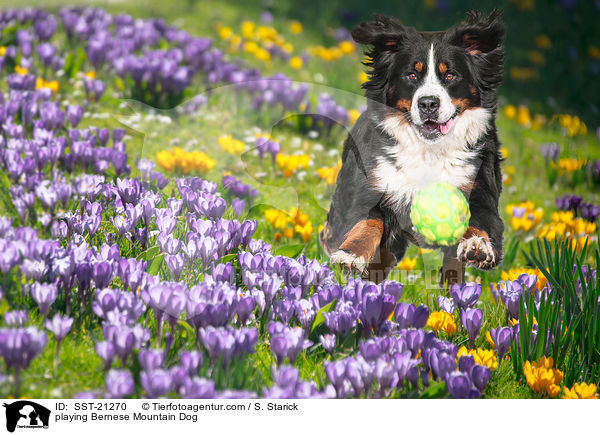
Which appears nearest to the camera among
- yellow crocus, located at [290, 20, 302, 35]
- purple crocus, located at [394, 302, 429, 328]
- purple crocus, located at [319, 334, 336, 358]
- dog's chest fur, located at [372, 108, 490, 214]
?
purple crocus, located at [319, 334, 336, 358]

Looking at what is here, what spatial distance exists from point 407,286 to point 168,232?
1.20 metres

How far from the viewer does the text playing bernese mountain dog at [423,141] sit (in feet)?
10.1

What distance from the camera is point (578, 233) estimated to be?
405 centimetres

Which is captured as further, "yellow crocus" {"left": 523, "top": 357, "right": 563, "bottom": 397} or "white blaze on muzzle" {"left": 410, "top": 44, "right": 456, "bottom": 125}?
"white blaze on muzzle" {"left": 410, "top": 44, "right": 456, "bottom": 125}

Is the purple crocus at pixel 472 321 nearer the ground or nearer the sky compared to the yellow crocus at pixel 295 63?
nearer the ground

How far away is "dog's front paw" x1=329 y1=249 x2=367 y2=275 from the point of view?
3.10 m

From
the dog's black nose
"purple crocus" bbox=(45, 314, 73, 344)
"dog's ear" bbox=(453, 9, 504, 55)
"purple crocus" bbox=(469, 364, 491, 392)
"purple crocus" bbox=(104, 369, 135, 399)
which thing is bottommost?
"purple crocus" bbox=(104, 369, 135, 399)

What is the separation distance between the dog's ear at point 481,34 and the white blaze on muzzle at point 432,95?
163mm

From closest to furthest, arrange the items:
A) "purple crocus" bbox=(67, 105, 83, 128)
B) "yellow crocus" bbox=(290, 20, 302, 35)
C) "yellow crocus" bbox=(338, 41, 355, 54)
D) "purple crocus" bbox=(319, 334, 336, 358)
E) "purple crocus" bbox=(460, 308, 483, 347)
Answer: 1. "purple crocus" bbox=(319, 334, 336, 358)
2. "purple crocus" bbox=(460, 308, 483, 347)
3. "purple crocus" bbox=(67, 105, 83, 128)
4. "yellow crocus" bbox=(338, 41, 355, 54)
5. "yellow crocus" bbox=(290, 20, 302, 35)

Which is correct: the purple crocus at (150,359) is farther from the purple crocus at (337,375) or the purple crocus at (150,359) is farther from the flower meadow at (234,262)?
the purple crocus at (337,375)

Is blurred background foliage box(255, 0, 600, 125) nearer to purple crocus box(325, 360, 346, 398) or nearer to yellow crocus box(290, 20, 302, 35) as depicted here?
yellow crocus box(290, 20, 302, 35)

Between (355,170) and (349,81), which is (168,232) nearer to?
(355,170)

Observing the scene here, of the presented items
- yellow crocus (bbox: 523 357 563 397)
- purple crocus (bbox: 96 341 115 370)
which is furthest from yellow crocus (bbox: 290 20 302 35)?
purple crocus (bbox: 96 341 115 370)
